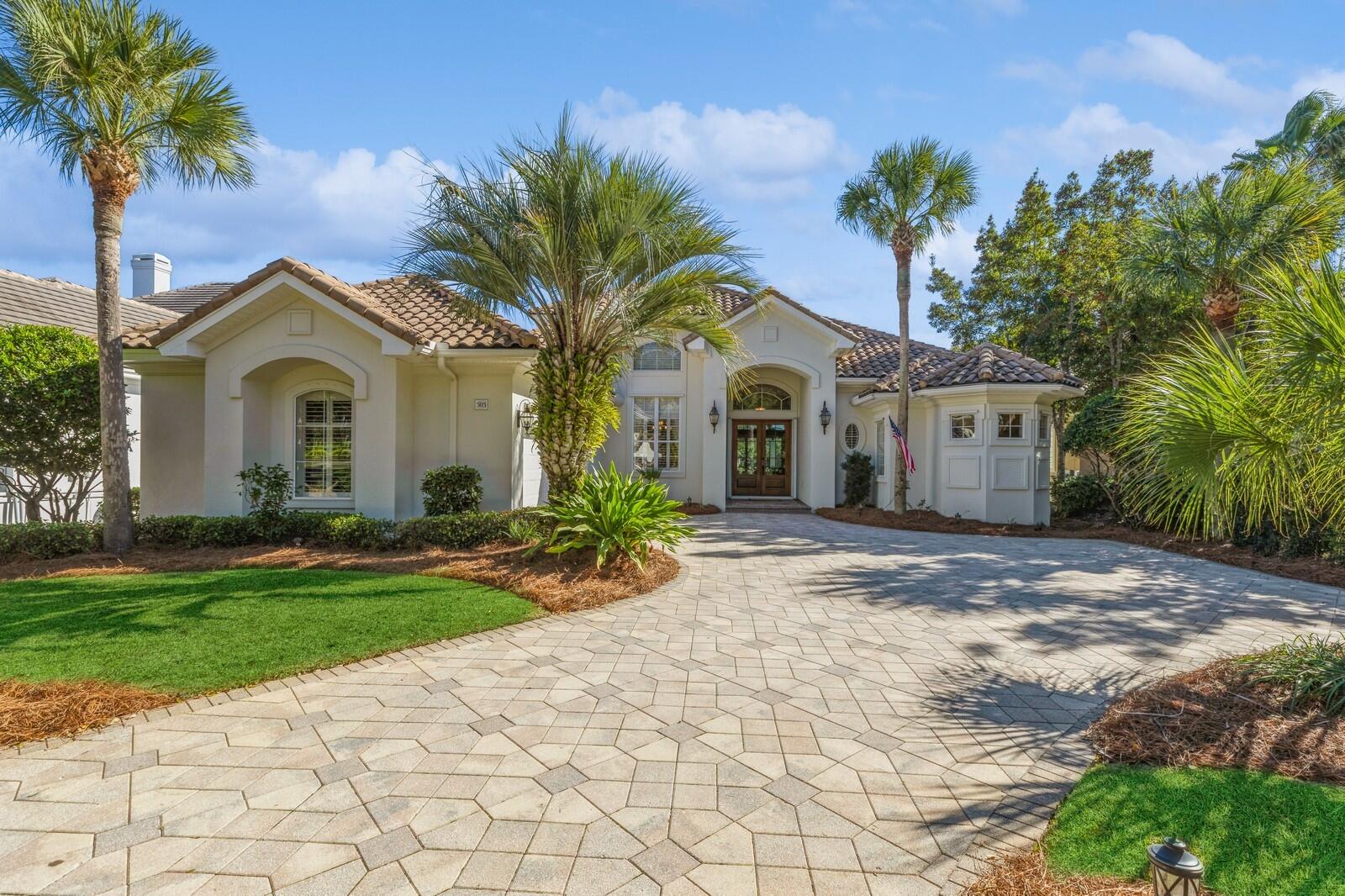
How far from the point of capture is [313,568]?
9148mm

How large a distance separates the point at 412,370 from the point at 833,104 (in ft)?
30.4

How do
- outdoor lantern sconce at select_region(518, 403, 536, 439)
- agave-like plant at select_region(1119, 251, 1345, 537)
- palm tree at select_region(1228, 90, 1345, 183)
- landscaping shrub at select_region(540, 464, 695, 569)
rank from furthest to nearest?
palm tree at select_region(1228, 90, 1345, 183), outdoor lantern sconce at select_region(518, 403, 536, 439), landscaping shrub at select_region(540, 464, 695, 569), agave-like plant at select_region(1119, 251, 1345, 537)

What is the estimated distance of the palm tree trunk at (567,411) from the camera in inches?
376

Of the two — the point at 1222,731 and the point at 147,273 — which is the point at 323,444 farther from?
the point at 147,273

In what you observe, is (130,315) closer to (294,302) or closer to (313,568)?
(294,302)

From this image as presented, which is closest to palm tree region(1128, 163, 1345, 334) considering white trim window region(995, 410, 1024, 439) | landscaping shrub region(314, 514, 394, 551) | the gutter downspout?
white trim window region(995, 410, 1024, 439)

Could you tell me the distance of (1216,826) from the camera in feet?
9.91

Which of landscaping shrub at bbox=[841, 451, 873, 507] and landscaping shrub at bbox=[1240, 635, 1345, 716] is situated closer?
landscaping shrub at bbox=[1240, 635, 1345, 716]

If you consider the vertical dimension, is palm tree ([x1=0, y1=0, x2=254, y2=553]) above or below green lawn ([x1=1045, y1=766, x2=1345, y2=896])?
above

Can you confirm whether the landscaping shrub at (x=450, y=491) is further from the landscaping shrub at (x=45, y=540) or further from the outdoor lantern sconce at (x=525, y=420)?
the landscaping shrub at (x=45, y=540)

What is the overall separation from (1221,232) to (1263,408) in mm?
11261

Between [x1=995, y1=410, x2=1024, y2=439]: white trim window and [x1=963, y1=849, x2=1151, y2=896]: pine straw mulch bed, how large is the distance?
47.0 ft

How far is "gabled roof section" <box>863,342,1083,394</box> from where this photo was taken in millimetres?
14836

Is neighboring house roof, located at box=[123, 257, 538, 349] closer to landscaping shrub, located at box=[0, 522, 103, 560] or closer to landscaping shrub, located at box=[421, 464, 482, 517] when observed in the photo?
landscaping shrub, located at box=[421, 464, 482, 517]
